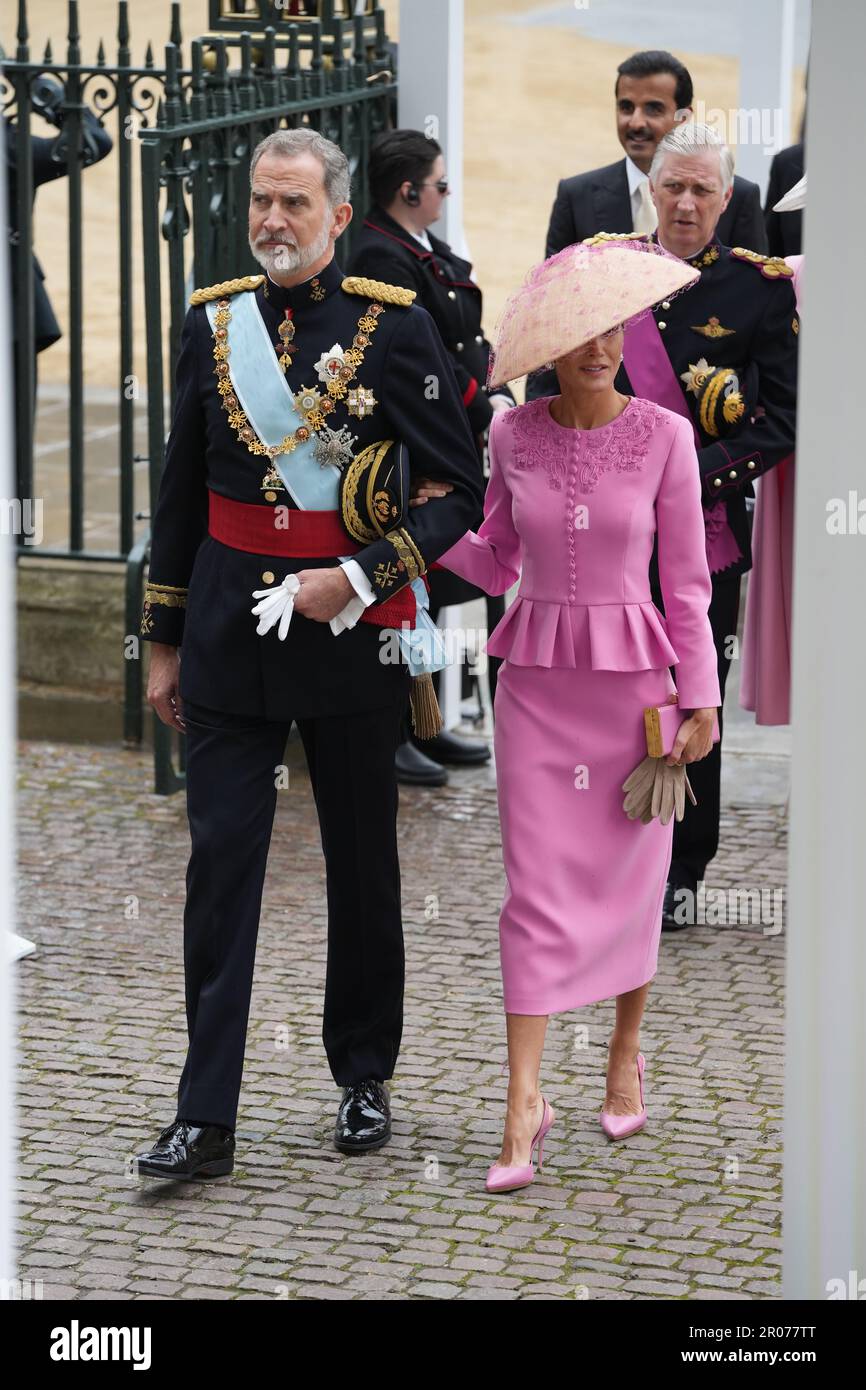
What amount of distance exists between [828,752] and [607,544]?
1737 mm

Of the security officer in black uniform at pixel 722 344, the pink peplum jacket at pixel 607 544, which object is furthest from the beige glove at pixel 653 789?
the security officer in black uniform at pixel 722 344

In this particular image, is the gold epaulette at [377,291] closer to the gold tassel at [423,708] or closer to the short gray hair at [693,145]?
the gold tassel at [423,708]

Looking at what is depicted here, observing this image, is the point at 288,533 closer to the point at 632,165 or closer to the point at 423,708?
the point at 423,708

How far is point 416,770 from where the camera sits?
735cm

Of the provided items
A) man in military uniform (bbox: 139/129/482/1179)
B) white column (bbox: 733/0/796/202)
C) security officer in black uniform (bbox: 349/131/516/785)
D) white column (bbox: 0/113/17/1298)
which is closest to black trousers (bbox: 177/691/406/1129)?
man in military uniform (bbox: 139/129/482/1179)

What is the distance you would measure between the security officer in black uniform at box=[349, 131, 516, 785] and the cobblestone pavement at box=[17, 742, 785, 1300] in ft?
3.08

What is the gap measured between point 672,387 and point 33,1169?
91.4 inches

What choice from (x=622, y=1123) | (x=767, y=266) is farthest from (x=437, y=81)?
(x=622, y=1123)

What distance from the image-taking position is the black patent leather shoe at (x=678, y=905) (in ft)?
19.6

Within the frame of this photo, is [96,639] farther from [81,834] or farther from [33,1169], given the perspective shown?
[33,1169]

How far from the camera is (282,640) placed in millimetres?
4277

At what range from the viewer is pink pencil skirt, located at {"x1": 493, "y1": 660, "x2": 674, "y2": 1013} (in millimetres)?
4406

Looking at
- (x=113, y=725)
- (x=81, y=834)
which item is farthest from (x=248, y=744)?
(x=113, y=725)

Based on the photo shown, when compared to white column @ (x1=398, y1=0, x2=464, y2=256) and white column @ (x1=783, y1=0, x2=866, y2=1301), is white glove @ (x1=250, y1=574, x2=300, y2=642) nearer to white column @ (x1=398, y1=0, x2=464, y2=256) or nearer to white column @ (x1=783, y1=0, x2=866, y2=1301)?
white column @ (x1=783, y1=0, x2=866, y2=1301)
